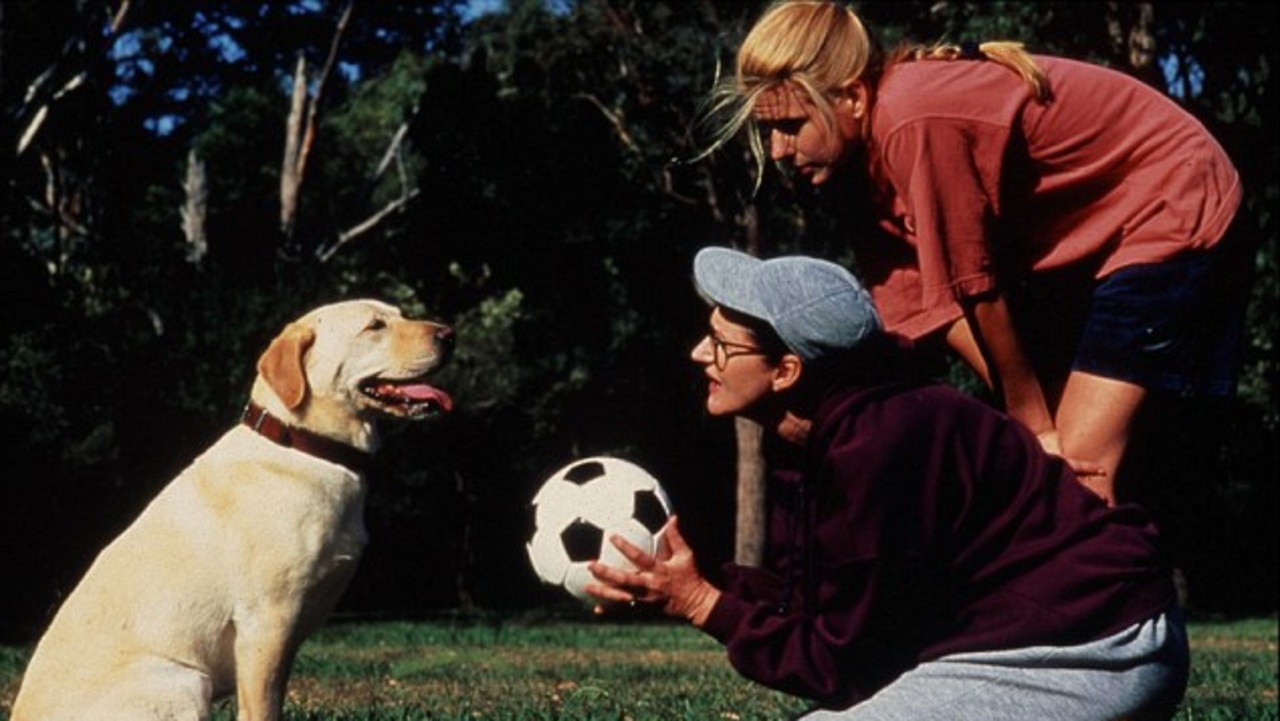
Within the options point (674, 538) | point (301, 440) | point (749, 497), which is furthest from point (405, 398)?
point (749, 497)

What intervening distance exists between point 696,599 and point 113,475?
2097 cm

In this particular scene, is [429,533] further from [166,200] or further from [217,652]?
[217,652]

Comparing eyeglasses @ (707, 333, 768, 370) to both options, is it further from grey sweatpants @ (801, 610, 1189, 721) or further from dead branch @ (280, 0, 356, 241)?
dead branch @ (280, 0, 356, 241)

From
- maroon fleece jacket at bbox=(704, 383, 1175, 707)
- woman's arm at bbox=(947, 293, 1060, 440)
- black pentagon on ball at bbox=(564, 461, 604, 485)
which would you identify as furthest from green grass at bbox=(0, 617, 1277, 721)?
maroon fleece jacket at bbox=(704, 383, 1175, 707)

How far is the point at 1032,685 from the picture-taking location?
4172 millimetres

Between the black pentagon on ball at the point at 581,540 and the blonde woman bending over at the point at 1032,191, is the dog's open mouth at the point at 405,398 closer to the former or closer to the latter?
the black pentagon on ball at the point at 581,540

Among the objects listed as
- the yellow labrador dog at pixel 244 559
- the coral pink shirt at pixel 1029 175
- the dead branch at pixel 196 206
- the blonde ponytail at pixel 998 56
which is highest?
the blonde ponytail at pixel 998 56

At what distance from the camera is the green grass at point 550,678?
26.2 ft

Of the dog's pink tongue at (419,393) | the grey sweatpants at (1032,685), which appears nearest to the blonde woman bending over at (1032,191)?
the grey sweatpants at (1032,685)

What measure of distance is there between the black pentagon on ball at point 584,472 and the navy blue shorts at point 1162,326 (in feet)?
4.51

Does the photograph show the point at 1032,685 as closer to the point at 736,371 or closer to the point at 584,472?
the point at 736,371

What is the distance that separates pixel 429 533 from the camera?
32.9 m

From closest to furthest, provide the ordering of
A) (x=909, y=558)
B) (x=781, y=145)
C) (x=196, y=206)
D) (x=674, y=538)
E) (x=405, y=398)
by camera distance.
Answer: (x=909, y=558) → (x=674, y=538) → (x=781, y=145) → (x=405, y=398) → (x=196, y=206)

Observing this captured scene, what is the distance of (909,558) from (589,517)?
1.16m
